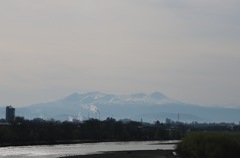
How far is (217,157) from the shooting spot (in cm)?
6756

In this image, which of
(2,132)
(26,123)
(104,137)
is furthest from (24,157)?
(104,137)

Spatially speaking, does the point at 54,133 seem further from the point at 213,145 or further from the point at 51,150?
the point at 213,145

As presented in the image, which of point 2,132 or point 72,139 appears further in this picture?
point 72,139

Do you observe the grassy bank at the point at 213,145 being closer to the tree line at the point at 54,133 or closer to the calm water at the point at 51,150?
the calm water at the point at 51,150

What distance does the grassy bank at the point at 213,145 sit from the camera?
6800 centimetres

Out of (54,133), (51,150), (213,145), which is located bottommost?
(213,145)

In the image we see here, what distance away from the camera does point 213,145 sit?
70250 mm

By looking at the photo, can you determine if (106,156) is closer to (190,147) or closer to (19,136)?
(190,147)

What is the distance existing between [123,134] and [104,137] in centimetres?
973

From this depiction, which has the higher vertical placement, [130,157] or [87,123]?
[87,123]

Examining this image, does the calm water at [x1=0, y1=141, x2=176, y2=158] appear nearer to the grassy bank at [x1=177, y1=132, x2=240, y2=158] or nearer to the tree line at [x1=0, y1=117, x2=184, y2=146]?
the tree line at [x1=0, y1=117, x2=184, y2=146]

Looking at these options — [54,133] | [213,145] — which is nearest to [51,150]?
[54,133]

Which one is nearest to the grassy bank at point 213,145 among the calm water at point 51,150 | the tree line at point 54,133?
the calm water at point 51,150

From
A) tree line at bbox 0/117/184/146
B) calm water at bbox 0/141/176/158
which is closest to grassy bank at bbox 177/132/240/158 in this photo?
calm water at bbox 0/141/176/158
